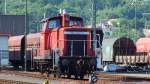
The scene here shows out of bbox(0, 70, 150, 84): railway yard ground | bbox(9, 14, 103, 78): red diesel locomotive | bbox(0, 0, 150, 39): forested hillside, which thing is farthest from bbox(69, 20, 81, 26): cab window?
bbox(0, 0, 150, 39): forested hillside

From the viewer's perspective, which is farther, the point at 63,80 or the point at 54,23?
the point at 54,23

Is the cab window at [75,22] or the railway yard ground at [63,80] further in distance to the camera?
the cab window at [75,22]

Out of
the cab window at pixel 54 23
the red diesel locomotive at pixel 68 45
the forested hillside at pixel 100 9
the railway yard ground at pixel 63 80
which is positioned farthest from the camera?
the forested hillside at pixel 100 9

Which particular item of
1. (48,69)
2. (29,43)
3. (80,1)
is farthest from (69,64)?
(80,1)

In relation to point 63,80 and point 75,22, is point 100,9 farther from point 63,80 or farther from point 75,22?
point 63,80

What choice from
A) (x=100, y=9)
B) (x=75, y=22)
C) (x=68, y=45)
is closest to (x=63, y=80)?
(x=68, y=45)

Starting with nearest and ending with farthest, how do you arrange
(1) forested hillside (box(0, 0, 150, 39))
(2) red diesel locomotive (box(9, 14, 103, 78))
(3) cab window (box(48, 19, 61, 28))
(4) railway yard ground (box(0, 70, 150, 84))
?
(4) railway yard ground (box(0, 70, 150, 84))
(2) red diesel locomotive (box(9, 14, 103, 78))
(3) cab window (box(48, 19, 61, 28))
(1) forested hillside (box(0, 0, 150, 39))

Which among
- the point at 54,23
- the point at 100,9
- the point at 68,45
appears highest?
the point at 100,9

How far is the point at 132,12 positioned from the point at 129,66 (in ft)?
417

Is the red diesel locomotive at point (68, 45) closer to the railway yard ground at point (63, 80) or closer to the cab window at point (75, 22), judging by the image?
the cab window at point (75, 22)

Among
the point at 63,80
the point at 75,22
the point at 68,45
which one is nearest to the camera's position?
the point at 63,80

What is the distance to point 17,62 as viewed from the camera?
48500 millimetres

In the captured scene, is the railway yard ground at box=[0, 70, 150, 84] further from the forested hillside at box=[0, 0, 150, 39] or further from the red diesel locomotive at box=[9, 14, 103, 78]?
the forested hillside at box=[0, 0, 150, 39]

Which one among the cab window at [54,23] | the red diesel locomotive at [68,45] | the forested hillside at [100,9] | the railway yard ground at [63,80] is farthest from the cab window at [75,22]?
the forested hillside at [100,9]
